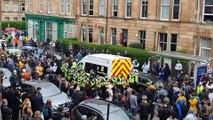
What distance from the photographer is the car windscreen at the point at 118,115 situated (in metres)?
11.4

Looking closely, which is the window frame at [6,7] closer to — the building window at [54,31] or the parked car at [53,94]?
the building window at [54,31]

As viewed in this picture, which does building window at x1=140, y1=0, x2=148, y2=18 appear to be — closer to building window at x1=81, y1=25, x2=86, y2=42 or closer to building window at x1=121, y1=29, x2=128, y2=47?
building window at x1=121, y1=29, x2=128, y2=47

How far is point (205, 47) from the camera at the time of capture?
25969 mm

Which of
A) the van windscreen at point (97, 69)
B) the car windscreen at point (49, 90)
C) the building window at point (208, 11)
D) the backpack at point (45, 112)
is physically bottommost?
the backpack at point (45, 112)

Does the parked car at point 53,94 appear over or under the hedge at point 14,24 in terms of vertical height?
under

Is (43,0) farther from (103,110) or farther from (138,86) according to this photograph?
(103,110)

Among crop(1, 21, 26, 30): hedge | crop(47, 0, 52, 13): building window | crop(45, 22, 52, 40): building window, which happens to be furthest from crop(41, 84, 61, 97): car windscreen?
crop(1, 21, 26, 30): hedge

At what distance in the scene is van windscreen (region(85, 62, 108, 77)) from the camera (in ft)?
62.0

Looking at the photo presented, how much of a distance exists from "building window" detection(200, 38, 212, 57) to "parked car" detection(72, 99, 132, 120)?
15536mm

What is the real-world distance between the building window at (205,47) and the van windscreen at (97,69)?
10.2 meters

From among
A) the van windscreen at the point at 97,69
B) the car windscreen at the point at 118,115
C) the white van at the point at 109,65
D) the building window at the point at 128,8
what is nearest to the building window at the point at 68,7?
the building window at the point at 128,8

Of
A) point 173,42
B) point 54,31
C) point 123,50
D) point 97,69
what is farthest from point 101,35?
point 97,69

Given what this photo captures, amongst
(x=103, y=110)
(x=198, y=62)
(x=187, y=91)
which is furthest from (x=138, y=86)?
(x=103, y=110)

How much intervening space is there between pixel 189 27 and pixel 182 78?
7.97 m
